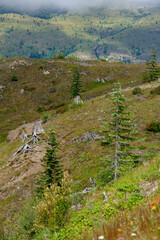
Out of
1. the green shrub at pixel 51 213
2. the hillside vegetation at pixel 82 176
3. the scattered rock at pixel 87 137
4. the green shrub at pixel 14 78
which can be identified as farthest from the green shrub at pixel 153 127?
the green shrub at pixel 14 78

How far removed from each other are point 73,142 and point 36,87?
47741 mm

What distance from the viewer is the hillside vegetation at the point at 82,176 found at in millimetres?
4477

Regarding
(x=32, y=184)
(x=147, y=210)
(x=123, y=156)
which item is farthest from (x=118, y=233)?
(x=32, y=184)

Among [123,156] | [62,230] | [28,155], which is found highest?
[62,230]

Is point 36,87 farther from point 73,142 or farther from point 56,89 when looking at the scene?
point 73,142

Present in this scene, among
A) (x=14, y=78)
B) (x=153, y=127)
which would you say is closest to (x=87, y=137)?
(x=153, y=127)

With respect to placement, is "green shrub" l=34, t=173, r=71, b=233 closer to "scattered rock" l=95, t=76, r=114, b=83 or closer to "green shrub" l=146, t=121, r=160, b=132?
"green shrub" l=146, t=121, r=160, b=132

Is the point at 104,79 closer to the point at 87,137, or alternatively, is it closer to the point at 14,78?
the point at 14,78

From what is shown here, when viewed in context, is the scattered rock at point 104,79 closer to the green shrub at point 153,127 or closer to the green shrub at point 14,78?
the green shrub at point 14,78

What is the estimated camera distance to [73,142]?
2094cm

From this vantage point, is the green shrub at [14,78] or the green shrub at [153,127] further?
the green shrub at [14,78]

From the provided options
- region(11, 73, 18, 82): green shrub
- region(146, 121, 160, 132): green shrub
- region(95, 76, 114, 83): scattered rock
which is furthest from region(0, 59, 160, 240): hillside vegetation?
region(11, 73, 18, 82): green shrub

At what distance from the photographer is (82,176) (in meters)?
13.6

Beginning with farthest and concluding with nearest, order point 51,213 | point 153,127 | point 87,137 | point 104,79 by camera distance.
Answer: point 104,79 → point 87,137 → point 153,127 → point 51,213
